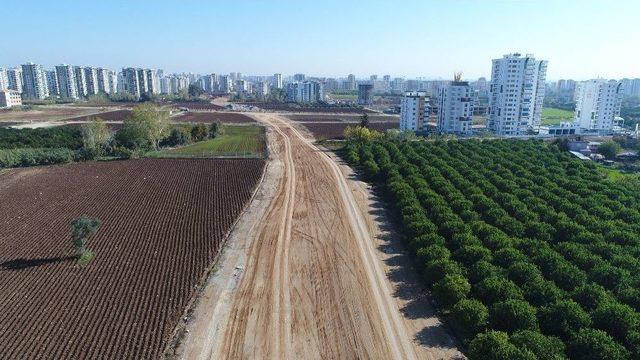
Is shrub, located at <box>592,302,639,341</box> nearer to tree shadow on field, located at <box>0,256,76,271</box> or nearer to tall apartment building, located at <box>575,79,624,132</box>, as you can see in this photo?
tree shadow on field, located at <box>0,256,76,271</box>

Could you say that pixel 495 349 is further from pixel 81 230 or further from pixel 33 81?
pixel 33 81

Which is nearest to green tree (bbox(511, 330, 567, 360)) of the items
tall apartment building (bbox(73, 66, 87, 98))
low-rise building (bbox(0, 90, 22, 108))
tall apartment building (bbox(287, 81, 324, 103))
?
low-rise building (bbox(0, 90, 22, 108))

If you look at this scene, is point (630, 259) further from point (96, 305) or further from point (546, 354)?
point (96, 305)

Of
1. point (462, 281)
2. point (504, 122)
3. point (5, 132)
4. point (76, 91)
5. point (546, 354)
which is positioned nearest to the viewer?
point (546, 354)

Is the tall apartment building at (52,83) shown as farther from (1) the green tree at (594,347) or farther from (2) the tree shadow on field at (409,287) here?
(1) the green tree at (594,347)

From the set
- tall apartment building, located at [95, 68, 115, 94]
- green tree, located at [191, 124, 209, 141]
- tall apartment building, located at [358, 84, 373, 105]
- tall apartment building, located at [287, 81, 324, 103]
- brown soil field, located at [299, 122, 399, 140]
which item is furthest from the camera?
tall apartment building, located at [95, 68, 115, 94]

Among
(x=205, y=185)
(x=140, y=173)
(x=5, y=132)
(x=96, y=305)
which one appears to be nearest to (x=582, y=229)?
(x=96, y=305)
